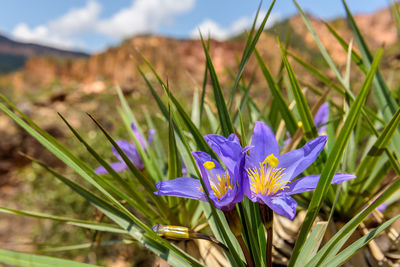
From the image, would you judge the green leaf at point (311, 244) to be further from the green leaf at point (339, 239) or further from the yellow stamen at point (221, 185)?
the yellow stamen at point (221, 185)

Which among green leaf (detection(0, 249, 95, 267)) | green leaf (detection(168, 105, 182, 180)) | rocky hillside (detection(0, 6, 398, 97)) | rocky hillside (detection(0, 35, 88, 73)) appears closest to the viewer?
green leaf (detection(0, 249, 95, 267))

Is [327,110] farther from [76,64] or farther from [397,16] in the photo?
[76,64]

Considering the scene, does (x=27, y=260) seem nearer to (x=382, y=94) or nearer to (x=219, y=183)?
(x=219, y=183)

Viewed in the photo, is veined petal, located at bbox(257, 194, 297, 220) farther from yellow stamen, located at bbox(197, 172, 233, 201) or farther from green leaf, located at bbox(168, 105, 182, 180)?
green leaf, located at bbox(168, 105, 182, 180)

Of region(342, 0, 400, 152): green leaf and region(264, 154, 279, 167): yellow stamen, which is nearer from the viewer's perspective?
region(264, 154, 279, 167): yellow stamen

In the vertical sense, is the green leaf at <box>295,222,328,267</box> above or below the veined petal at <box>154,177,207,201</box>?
below

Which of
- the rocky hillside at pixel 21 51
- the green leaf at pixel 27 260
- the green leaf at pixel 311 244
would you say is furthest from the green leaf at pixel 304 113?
the rocky hillside at pixel 21 51

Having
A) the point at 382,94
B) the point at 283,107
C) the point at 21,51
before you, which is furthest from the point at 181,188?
the point at 21,51

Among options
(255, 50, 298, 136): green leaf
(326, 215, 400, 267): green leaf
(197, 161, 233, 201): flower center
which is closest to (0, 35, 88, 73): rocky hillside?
(255, 50, 298, 136): green leaf
